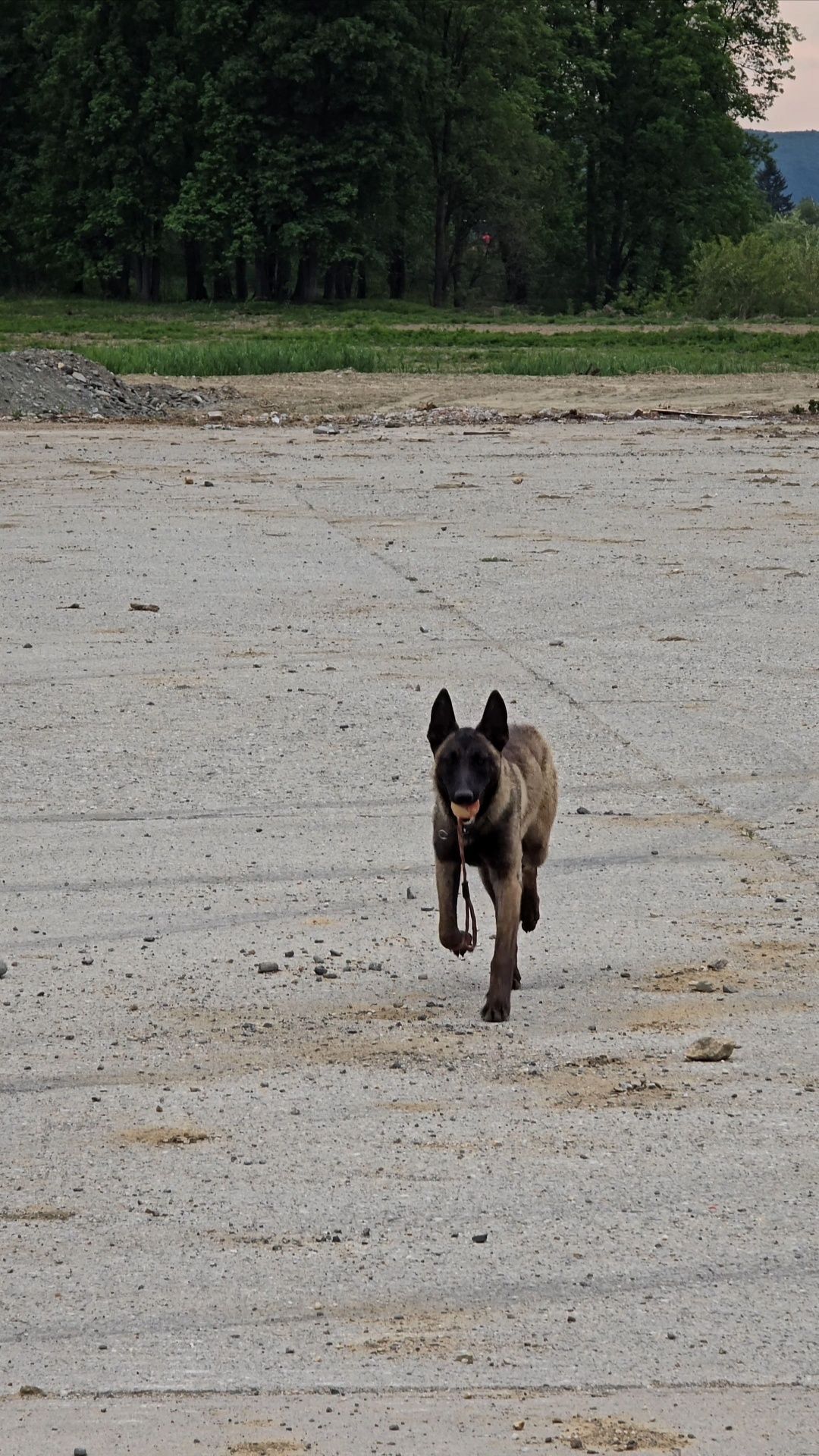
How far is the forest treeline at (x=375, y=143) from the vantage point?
7006 cm

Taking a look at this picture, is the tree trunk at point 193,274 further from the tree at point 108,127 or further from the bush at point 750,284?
the bush at point 750,284

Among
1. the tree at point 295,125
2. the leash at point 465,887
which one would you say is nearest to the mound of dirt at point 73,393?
the leash at point 465,887

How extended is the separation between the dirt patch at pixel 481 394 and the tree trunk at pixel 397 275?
4206cm

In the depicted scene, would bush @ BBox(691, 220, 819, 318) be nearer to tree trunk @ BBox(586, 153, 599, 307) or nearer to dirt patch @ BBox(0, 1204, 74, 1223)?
tree trunk @ BBox(586, 153, 599, 307)

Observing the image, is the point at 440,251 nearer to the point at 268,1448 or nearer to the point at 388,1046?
the point at 388,1046

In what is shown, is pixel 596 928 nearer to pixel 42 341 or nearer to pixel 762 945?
pixel 762 945

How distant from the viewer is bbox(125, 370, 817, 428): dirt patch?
109ft

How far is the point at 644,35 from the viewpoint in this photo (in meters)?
80.2

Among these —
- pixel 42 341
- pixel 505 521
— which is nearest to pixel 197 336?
pixel 42 341

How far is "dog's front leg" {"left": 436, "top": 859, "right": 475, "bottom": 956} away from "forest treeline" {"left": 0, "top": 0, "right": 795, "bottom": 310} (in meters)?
64.8

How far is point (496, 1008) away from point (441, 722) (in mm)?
930

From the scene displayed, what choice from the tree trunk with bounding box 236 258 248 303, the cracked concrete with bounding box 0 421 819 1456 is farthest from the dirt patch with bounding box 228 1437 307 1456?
the tree trunk with bounding box 236 258 248 303

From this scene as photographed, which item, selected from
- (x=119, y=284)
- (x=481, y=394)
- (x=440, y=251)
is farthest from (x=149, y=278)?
(x=481, y=394)

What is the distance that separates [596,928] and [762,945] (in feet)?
2.08
